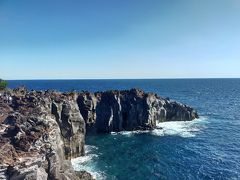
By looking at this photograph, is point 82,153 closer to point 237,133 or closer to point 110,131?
point 110,131

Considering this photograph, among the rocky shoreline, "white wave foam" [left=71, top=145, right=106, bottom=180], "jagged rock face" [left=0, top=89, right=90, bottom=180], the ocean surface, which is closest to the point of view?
"jagged rock face" [left=0, top=89, right=90, bottom=180]

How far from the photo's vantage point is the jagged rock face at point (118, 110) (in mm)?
99188

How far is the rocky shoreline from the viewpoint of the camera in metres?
39.8

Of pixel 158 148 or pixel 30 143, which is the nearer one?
pixel 30 143

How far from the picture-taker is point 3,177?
115ft

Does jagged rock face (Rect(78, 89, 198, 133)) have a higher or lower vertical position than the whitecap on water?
higher

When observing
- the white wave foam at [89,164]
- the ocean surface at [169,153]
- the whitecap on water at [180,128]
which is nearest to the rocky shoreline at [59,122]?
the white wave foam at [89,164]

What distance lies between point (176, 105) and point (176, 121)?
6.95m

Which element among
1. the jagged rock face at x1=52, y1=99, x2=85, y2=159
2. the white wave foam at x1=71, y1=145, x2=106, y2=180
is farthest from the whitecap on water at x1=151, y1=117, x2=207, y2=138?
the jagged rock face at x1=52, y1=99, x2=85, y2=159

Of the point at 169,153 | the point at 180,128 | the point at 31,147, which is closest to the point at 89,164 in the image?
the point at 169,153

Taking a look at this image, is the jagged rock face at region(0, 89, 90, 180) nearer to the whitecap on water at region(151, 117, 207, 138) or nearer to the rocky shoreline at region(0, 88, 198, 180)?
the rocky shoreline at region(0, 88, 198, 180)

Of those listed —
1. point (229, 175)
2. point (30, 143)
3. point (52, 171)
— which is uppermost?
point (30, 143)

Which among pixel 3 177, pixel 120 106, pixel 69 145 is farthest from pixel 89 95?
pixel 3 177

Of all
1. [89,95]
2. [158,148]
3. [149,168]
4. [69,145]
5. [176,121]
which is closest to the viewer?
[149,168]
